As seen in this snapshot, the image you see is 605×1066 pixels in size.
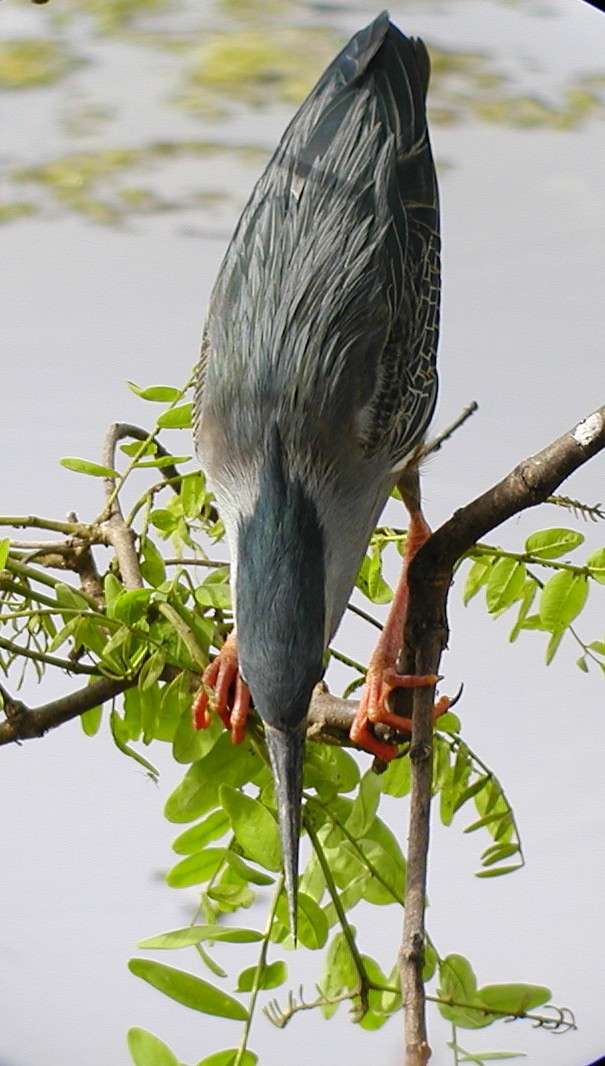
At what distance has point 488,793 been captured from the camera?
0.98 meters

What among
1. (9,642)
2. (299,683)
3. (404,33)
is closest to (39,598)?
(9,642)

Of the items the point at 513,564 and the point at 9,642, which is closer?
the point at 9,642

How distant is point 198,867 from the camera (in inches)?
35.4

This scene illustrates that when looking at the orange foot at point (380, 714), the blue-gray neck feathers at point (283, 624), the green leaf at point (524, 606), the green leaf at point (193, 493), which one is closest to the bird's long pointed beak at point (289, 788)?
the blue-gray neck feathers at point (283, 624)

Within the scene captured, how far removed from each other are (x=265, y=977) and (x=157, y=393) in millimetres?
480

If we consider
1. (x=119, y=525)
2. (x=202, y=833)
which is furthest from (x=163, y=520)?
(x=202, y=833)

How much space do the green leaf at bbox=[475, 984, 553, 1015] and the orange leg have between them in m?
0.20

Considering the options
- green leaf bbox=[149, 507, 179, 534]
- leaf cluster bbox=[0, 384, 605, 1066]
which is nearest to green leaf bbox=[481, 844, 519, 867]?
leaf cluster bbox=[0, 384, 605, 1066]

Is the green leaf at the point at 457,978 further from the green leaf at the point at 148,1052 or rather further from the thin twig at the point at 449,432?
the thin twig at the point at 449,432

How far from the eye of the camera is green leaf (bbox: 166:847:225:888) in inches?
35.3

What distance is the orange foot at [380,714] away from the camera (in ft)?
3.12

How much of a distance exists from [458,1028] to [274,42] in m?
0.72

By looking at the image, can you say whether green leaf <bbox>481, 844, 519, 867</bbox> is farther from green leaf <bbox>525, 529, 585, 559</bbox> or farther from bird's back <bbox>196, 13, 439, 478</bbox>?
bird's back <bbox>196, 13, 439, 478</bbox>

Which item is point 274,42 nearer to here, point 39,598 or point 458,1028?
point 39,598
